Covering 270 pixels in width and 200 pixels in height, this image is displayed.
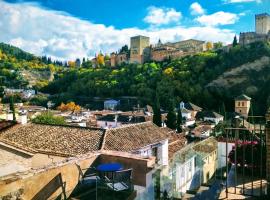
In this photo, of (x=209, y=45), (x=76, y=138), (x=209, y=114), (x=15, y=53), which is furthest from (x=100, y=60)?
(x=76, y=138)

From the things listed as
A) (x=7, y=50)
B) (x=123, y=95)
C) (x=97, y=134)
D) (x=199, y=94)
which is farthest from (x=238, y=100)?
(x=7, y=50)

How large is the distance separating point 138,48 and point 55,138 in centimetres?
10987

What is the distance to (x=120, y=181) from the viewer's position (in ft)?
34.2

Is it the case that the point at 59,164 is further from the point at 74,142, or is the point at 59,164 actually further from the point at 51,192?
the point at 74,142

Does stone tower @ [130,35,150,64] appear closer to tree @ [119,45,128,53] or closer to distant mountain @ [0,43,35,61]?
tree @ [119,45,128,53]

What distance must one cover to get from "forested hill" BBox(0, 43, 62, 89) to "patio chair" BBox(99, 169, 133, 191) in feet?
350

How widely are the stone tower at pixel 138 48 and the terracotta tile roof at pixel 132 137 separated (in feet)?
343

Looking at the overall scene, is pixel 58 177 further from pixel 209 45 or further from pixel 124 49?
pixel 124 49

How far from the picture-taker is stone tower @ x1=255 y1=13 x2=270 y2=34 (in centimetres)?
9612

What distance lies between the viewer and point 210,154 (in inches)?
839

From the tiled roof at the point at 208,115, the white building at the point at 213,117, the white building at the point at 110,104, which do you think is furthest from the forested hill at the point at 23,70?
the white building at the point at 213,117

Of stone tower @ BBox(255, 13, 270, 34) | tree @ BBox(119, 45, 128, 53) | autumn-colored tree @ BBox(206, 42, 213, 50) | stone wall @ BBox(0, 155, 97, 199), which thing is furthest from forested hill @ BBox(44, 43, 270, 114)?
stone wall @ BBox(0, 155, 97, 199)

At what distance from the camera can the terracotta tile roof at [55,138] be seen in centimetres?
1478

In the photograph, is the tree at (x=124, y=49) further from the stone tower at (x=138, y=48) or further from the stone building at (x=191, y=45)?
the stone building at (x=191, y=45)
